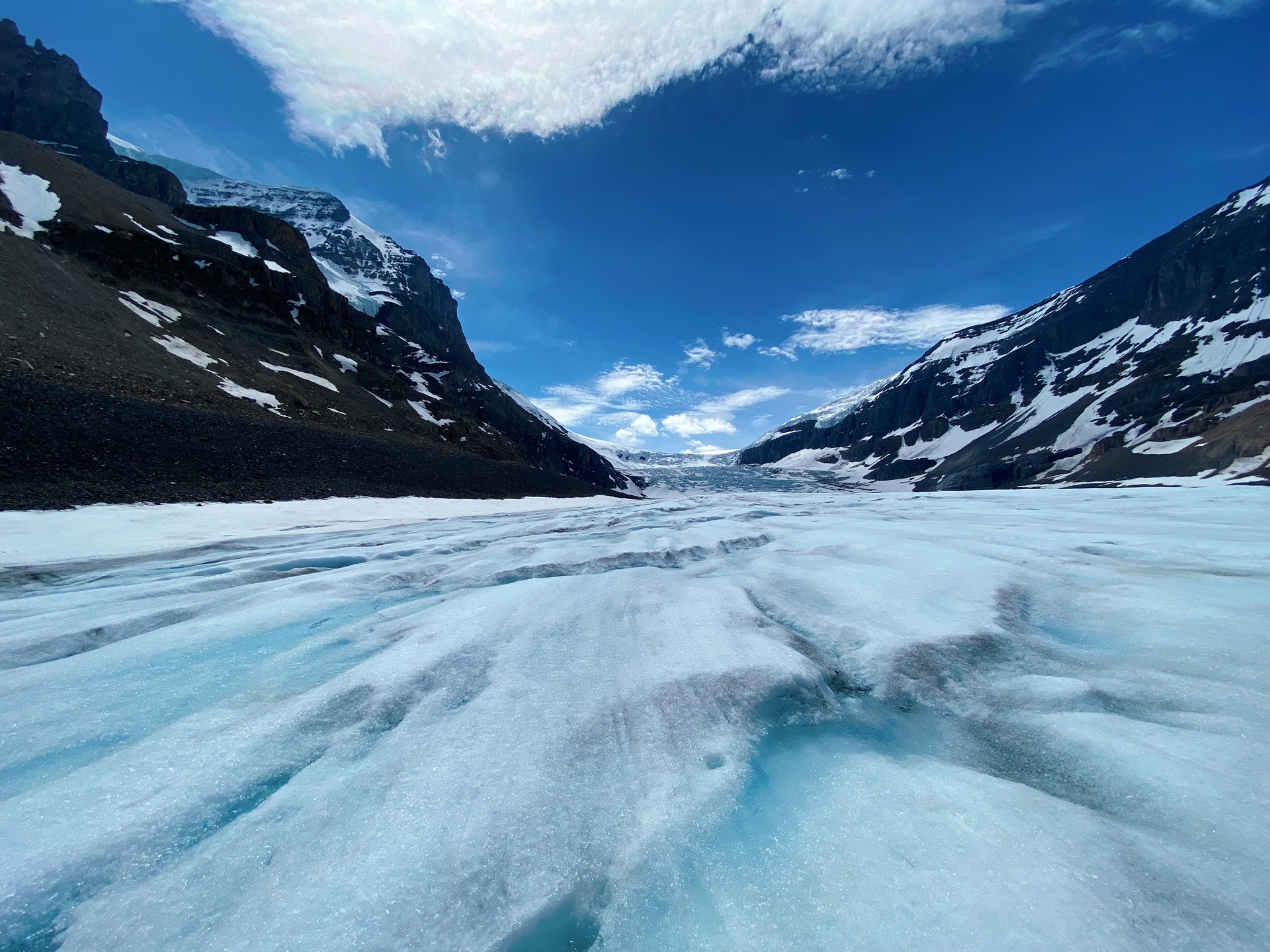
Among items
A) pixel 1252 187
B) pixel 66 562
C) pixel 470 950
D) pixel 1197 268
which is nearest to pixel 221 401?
pixel 66 562

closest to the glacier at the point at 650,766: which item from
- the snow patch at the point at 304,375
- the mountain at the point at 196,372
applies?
the mountain at the point at 196,372

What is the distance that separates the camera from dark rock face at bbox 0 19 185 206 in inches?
2290

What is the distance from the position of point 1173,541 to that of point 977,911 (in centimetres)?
715

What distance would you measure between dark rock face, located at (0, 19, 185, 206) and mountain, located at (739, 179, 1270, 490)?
390ft

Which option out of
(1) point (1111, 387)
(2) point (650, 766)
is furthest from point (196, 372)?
(1) point (1111, 387)

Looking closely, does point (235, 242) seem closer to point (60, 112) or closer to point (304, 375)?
point (304, 375)

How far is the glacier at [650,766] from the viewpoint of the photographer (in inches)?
59.2

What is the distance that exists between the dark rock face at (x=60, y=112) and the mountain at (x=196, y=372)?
1.67 ft

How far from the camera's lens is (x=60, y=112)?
6325 cm

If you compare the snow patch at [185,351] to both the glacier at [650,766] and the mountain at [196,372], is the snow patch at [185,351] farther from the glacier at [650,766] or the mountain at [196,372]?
the glacier at [650,766]

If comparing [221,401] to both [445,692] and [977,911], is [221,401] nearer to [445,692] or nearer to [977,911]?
[445,692]

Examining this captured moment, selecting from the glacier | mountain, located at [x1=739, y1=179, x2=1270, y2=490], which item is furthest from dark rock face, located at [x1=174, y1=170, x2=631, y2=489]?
mountain, located at [x1=739, y1=179, x2=1270, y2=490]

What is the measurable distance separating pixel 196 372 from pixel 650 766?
103 ft

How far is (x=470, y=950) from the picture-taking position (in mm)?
1424
